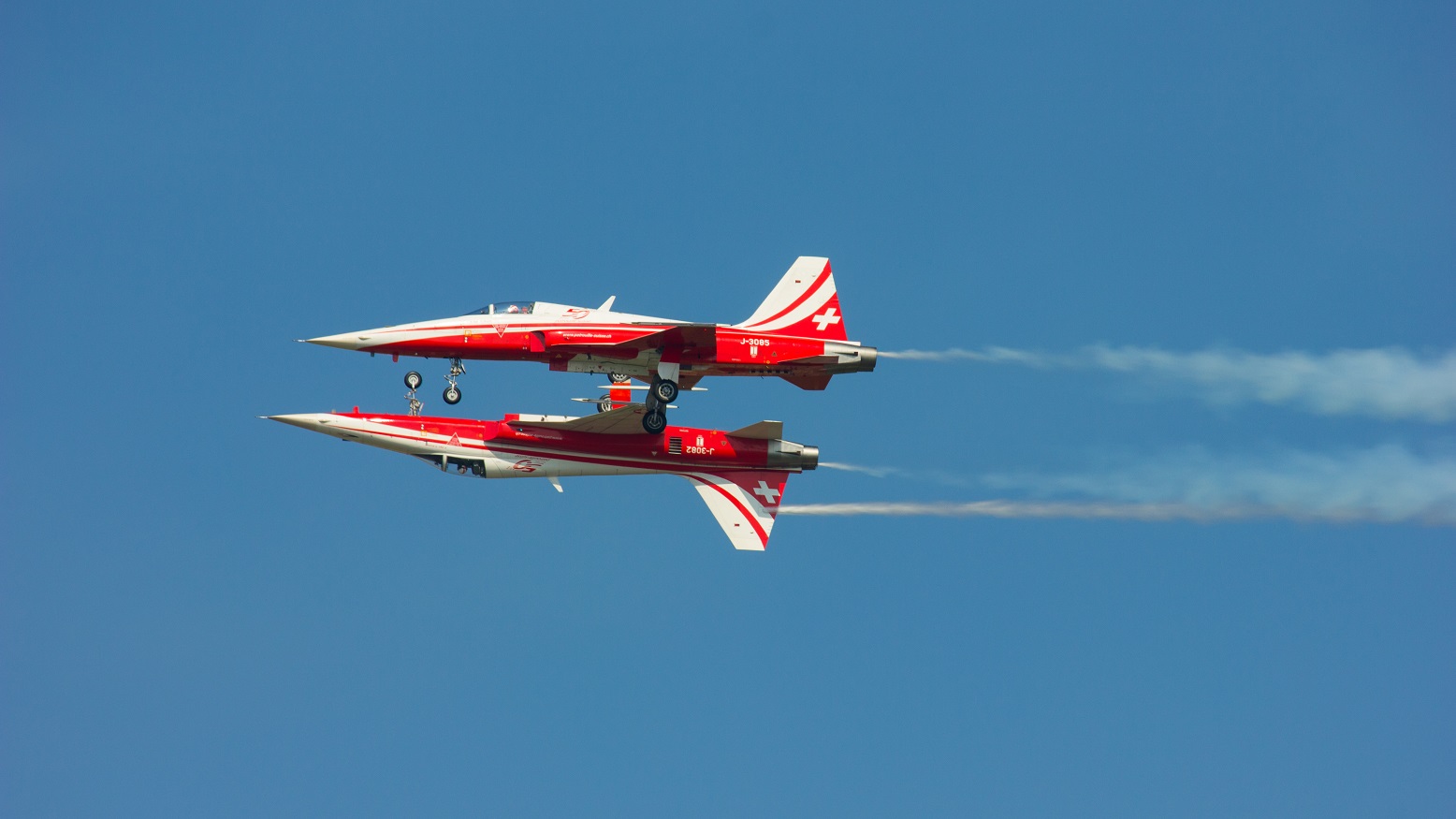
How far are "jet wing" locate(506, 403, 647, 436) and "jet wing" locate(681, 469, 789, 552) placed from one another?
2054mm

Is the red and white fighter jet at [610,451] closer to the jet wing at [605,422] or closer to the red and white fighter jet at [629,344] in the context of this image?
the jet wing at [605,422]

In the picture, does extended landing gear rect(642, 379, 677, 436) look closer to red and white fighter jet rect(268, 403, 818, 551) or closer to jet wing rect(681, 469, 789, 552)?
red and white fighter jet rect(268, 403, 818, 551)

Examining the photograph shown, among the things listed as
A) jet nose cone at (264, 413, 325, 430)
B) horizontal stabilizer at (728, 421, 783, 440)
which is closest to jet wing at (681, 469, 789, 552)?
horizontal stabilizer at (728, 421, 783, 440)

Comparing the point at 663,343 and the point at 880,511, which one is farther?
the point at 880,511

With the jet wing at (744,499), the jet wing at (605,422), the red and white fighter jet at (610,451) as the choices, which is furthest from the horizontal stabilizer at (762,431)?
the jet wing at (605,422)

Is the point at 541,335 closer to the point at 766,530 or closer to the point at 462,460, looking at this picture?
the point at 462,460

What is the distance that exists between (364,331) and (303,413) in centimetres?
326

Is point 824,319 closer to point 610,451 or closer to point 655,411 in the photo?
point 655,411

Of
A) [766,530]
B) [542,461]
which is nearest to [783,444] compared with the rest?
[766,530]

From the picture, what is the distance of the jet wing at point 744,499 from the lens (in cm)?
5138

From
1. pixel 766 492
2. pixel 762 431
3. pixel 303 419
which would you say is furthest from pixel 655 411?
pixel 303 419

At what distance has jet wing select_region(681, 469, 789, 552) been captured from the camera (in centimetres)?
5138

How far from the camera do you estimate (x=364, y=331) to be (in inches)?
1934

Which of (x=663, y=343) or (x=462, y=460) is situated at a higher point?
(x=663, y=343)
